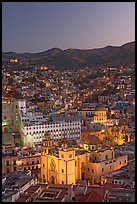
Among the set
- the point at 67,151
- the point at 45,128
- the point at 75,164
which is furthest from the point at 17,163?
the point at 45,128

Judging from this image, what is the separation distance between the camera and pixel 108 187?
4750 millimetres

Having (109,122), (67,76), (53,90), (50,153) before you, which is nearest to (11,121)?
(109,122)

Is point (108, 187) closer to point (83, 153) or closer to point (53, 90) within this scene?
point (83, 153)

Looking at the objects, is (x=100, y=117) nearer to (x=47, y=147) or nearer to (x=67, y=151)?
(x=47, y=147)

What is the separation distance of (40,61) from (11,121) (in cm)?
2471

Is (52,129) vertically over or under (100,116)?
under

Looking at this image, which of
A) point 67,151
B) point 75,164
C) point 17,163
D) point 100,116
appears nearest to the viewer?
point 67,151

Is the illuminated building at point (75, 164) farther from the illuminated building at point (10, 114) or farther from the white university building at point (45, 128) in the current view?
the illuminated building at point (10, 114)

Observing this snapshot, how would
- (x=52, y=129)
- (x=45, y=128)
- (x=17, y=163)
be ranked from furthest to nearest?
(x=52, y=129) < (x=45, y=128) < (x=17, y=163)

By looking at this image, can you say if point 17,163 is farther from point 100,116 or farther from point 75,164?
point 100,116

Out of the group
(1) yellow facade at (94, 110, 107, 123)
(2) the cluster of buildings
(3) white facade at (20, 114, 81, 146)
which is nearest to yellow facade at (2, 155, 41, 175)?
(2) the cluster of buildings

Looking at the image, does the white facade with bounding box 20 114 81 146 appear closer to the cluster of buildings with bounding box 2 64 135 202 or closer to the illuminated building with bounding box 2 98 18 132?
the cluster of buildings with bounding box 2 64 135 202

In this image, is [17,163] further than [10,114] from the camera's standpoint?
No

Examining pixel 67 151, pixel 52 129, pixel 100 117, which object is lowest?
pixel 67 151
